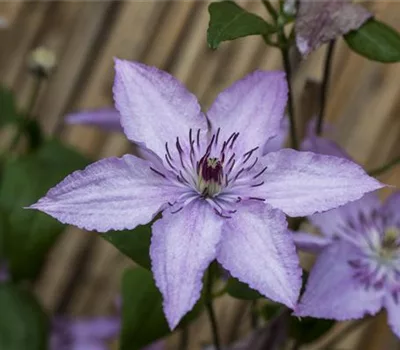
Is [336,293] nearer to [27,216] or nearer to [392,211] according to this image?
[392,211]

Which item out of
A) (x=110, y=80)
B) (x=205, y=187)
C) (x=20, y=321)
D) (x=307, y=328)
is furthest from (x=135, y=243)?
(x=110, y=80)

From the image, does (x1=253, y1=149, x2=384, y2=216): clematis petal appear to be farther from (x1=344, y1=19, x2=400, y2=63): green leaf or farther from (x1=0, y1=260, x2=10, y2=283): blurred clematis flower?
(x1=0, y1=260, x2=10, y2=283): blurred clematis flower

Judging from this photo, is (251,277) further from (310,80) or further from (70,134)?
(70,134)

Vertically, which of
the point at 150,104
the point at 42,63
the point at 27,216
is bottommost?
the point at 27,216

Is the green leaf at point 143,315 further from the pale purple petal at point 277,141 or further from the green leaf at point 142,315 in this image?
the pale purple petal at point 277,141

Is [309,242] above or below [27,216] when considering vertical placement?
above

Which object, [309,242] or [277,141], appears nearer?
[309,242]
